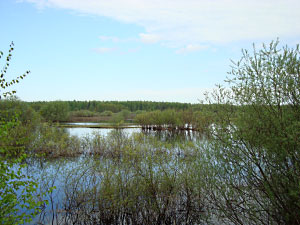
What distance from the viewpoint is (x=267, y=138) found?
178 inches

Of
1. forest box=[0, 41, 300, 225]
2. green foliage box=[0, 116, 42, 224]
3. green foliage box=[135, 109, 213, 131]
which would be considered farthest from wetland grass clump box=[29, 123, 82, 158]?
green foliage box=[135, 109, 213, 131]

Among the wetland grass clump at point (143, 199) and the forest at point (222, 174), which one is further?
the wetland grass clump at point (143, 199)

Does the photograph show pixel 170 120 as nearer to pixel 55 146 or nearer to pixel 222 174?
pixel 55 146

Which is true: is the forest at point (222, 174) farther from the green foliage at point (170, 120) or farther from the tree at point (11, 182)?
the green foliage at point (170, 120)

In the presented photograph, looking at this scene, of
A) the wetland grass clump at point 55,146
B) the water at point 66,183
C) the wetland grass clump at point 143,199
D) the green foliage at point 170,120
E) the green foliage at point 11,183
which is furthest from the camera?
the green foliage at point 170,120

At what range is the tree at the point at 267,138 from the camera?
4.45 m

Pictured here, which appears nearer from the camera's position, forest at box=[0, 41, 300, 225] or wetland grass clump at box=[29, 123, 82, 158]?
forest at box=[0, 41, 300, 225]

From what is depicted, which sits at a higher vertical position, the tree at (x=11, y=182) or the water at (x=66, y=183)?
the tree at (x=11, y=182)

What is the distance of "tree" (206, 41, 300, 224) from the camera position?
4.45 m

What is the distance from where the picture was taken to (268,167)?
15.6 ft

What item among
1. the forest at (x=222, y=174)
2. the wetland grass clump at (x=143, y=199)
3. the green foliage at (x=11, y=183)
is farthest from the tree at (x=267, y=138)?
the green foliage at (x=11, y=183)

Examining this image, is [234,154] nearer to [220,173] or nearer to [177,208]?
[220,173]

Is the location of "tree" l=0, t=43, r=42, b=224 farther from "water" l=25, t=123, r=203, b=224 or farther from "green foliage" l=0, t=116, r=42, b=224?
"water" l=25, t=123, r=203, b=224

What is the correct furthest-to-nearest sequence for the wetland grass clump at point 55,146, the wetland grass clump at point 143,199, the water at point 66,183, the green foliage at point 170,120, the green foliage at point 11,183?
1. the green foliage at point 170,120
2. the wetland grass clump at point 55,146
3. the water at point 66,183
4. the wetland grass clump at point 143,199
5. the green foliage at point 11,183
